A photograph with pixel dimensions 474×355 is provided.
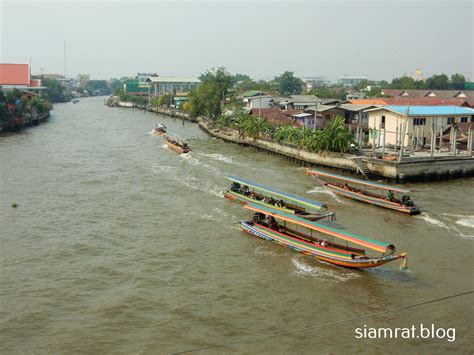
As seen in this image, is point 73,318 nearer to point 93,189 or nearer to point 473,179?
point 93,189

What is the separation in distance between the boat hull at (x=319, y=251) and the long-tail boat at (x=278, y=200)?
2.11 metres

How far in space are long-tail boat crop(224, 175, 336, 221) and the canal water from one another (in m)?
0.80

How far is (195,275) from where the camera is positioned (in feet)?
51.3

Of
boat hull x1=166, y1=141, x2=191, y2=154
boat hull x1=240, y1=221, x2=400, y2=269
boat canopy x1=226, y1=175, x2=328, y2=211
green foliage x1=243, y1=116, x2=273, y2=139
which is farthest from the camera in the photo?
green foliage x1=243, y1=116, x2=273, y2=139

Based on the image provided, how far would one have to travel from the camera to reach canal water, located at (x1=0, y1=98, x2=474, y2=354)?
12.2m

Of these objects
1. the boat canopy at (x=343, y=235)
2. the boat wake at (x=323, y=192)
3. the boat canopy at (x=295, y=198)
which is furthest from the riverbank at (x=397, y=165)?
the boat canopy at (x=343, y=235)

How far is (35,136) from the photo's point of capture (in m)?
49.1

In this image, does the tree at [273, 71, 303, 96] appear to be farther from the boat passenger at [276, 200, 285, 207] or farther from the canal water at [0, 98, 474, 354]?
the boat passenger at [276, 200, 285, 207]

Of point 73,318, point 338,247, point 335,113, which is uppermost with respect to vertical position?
point 335,113

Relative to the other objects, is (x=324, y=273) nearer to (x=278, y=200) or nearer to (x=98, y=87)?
(x=278, y=200)

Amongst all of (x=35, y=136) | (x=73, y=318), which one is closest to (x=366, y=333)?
(x=73, y=318)

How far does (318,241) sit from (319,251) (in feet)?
A: 1.96

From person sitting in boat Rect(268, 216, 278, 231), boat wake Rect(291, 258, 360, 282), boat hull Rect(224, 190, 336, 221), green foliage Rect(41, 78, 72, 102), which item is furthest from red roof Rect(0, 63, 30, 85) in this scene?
boat wake Rect(291, 258, 360, 282)

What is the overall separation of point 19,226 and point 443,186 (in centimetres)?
2298
